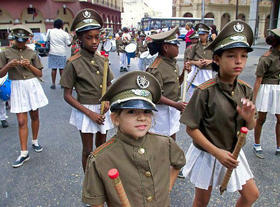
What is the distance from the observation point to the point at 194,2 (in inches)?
1820

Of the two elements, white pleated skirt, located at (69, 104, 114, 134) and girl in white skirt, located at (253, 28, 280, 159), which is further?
girl in white skirt, located at (253, 28, 280, 159)

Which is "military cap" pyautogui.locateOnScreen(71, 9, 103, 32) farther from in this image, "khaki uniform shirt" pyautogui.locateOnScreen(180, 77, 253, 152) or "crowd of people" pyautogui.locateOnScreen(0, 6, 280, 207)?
"khaki uniform shirt" pyautogui.locateOnScreen(180, 77, 253, 152)

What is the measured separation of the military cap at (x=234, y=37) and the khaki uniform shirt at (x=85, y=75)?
47.9 inches

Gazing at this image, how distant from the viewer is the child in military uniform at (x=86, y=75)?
97.7 inches

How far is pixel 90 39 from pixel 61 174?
1930mm

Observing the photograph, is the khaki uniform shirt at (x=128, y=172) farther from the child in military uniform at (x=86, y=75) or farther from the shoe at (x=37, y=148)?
the shoe at (x=37, y=148)

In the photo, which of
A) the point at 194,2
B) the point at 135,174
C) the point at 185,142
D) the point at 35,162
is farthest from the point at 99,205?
the point at 194,2

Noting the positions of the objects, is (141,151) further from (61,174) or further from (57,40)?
(57,40)

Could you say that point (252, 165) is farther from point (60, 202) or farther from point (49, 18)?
point (49, 18)

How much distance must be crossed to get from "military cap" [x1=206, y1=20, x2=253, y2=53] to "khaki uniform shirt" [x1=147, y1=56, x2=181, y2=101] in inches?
39.8

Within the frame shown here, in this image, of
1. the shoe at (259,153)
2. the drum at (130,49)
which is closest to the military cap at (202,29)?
the shoe at (259,153)

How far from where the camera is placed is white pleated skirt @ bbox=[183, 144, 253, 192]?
6.58 feet

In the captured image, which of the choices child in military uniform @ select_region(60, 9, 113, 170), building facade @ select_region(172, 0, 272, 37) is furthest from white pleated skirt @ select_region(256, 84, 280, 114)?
building facade @ select_region(172, 0, 272, 37)

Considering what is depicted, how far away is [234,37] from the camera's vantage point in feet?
5.93
